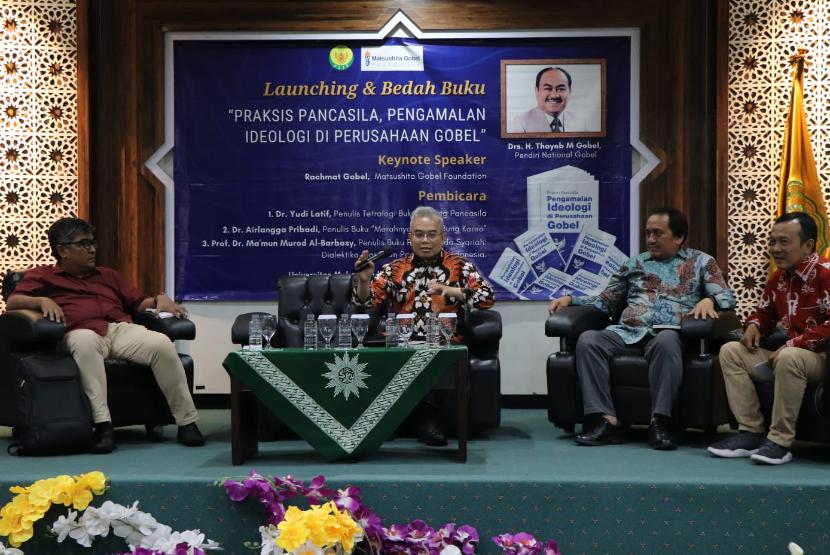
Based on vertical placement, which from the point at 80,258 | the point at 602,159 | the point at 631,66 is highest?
the point at 631,66

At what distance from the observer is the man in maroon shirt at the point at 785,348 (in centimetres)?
367

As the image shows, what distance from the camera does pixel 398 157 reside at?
555 centimetres

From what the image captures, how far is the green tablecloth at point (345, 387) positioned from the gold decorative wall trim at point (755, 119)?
2.44m

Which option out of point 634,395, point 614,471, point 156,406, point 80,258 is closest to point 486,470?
point 614,471

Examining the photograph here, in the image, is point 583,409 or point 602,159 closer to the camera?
point 583,409

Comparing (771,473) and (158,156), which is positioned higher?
(158,156)

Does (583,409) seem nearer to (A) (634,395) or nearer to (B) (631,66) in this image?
(A) (634,395)

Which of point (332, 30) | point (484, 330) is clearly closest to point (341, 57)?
point (332, 30)

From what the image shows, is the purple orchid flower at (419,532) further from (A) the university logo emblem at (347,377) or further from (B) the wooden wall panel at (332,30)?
(B) the wooden wall panel at (332,30)

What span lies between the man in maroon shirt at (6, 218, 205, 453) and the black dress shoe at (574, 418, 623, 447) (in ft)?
5.82

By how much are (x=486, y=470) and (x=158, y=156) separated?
3186 millimetres

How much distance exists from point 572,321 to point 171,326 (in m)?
2.00

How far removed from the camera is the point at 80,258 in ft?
14.6

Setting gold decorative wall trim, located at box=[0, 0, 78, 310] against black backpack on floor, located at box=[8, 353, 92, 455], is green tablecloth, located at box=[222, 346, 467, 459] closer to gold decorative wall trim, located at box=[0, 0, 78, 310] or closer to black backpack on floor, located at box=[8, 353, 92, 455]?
black backpack on floor, located at box=[8, 353, 92, 455]
